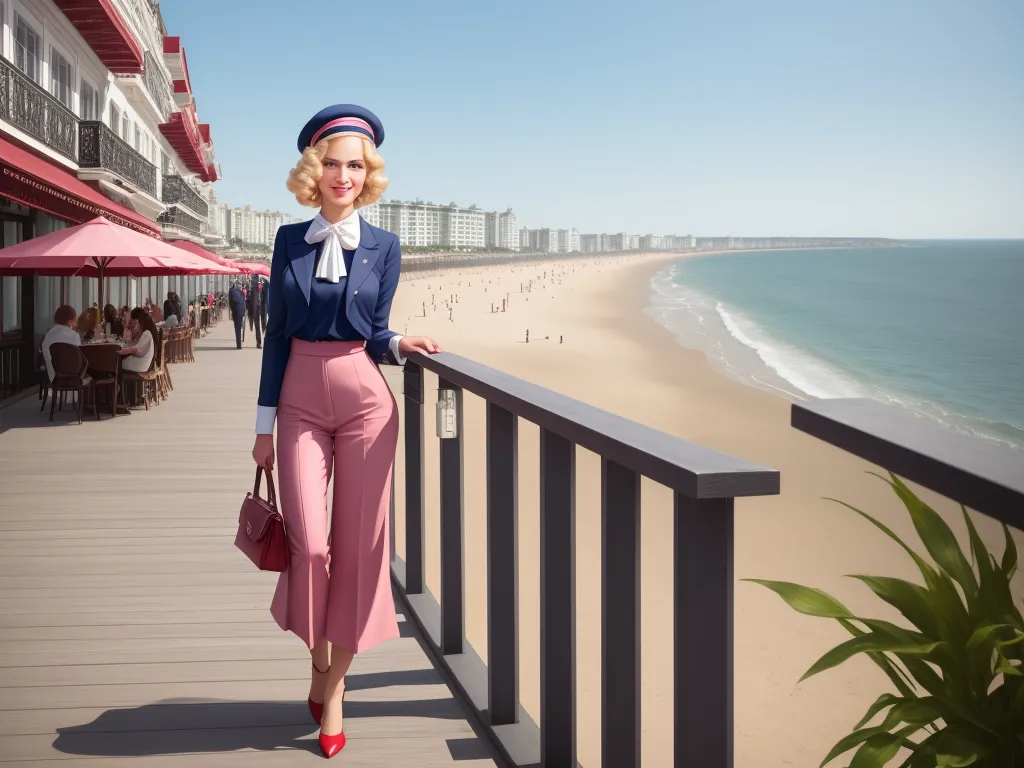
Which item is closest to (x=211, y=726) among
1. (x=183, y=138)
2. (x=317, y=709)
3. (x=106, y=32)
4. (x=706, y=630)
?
(x=317, y=709)

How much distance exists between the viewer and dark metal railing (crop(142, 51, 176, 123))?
32844 millimetres

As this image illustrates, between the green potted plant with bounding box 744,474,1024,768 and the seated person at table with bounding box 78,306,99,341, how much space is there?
44.9ft

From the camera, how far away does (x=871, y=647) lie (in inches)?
53.6

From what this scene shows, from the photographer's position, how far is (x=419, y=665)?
364 cm

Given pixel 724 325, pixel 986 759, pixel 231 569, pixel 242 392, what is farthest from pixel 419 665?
pixel 724 325

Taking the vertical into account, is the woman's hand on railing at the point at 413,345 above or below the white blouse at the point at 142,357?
above

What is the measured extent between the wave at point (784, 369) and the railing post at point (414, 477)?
1402 centimetres

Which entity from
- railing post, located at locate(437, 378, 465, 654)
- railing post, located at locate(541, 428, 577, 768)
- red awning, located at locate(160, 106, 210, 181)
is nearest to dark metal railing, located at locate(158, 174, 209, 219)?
red awning, located at locate(160, 106, 210, 181)

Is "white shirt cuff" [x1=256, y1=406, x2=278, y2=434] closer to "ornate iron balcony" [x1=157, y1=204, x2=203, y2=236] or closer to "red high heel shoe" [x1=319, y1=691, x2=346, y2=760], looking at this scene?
"red high heel shoe" [x1=319, y1=691, x2=346, y2=760]

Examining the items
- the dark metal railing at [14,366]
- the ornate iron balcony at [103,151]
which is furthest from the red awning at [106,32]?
the dark metal railing at [14,366]

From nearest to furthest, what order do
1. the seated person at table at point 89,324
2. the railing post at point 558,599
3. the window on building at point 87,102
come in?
the railing post at point 558,599 → the seated person at table at point 89,324 → the window on building at point 87,102

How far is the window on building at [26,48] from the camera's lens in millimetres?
16609

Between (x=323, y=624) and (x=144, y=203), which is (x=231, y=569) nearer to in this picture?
(x=323, y=624)

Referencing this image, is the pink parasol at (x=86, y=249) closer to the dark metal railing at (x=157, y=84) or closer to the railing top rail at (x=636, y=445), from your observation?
the railing top rail at (x=636, y=445)
